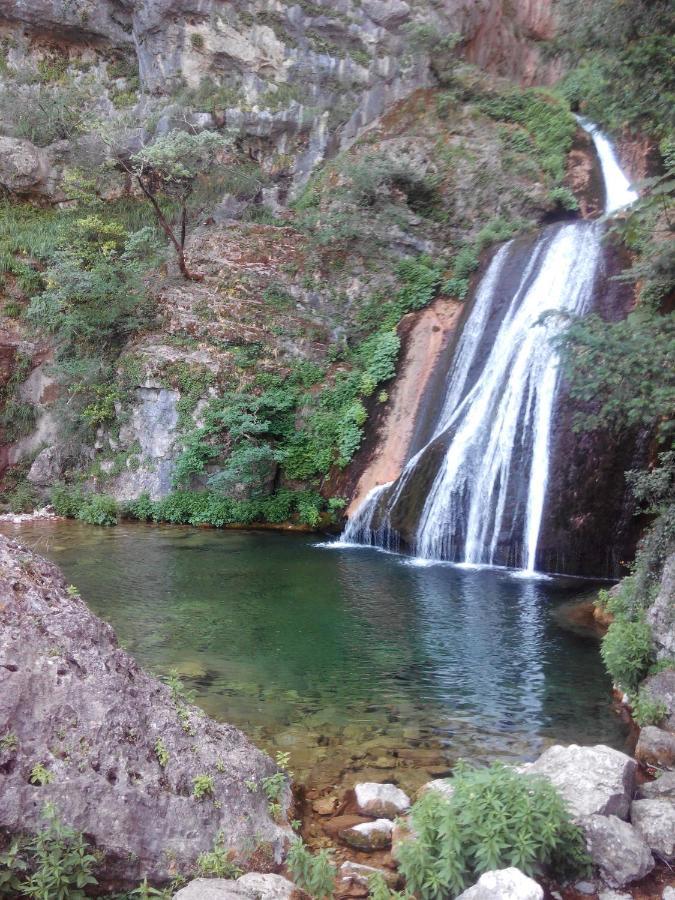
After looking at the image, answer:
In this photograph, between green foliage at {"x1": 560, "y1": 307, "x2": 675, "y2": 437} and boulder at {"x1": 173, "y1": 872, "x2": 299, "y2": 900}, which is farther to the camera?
green foliage at {"x1": 560, "y1": 307, "x2": 675, "y2": 437}

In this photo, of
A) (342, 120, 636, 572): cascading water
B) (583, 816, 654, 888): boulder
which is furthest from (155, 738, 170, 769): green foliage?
(342, 120, 636, 572): cascading water

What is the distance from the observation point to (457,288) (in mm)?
17281

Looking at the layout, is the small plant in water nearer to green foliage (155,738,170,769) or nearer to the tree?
green foliage (155,738,170,769)

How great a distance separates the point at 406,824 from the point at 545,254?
529 inches

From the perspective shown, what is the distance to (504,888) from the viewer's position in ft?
10.2

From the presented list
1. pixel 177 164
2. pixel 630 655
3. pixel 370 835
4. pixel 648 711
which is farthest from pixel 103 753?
pixel 177 164

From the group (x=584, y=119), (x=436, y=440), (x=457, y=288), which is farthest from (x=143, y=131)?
(x=436, y=440)

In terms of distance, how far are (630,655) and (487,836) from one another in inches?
130

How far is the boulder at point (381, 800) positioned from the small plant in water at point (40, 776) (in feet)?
7.06

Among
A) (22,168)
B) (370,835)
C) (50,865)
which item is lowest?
(370,835)

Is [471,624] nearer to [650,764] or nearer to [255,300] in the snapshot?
[650,764]

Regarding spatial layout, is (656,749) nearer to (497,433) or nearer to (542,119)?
(497,433)

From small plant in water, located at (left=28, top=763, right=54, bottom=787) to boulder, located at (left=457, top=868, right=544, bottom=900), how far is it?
79.9 inches

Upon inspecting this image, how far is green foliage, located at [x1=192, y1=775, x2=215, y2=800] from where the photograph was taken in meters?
3.59
